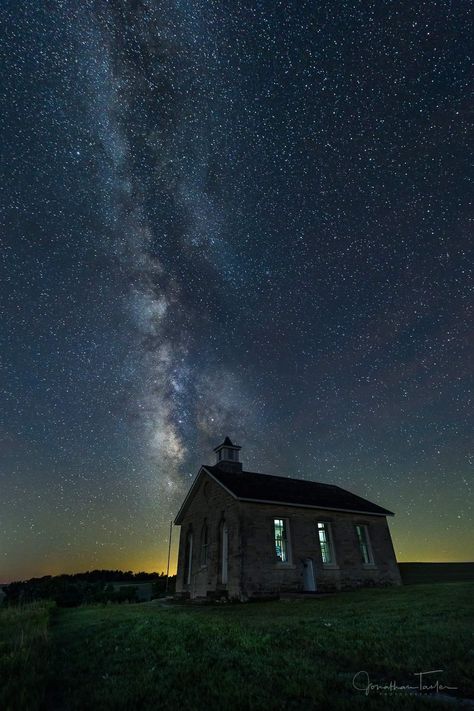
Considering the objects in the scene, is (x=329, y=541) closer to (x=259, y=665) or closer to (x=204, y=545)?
(x=204, y=545)

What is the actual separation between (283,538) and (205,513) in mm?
5563

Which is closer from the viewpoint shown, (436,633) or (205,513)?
(436,633)

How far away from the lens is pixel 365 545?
76.7 ft

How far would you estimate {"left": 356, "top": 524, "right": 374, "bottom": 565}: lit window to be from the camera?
23.0m

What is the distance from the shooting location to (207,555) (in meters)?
22.3

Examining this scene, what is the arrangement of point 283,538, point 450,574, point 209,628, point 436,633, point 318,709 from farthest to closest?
point 450,574
point 283,538
point 209,628
point 436,633
point 318,709

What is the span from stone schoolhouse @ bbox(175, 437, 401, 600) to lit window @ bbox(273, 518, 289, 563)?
5 cm

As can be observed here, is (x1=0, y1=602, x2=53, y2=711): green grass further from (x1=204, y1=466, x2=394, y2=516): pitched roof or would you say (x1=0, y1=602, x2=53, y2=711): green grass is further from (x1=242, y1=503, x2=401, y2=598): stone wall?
(x1=204, y1=466, x2=394, y2=516): pitched roof

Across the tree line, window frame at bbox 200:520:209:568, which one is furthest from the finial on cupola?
the tree line

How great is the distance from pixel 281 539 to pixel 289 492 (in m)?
3.33

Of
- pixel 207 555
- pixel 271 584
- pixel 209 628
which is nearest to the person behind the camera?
pixel 209 628

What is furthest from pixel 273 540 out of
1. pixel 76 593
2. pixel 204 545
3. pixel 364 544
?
pixel 76 593

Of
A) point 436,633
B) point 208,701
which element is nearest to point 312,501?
point 436,633

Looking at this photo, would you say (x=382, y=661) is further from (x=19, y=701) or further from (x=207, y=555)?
(x=207, y=555)
